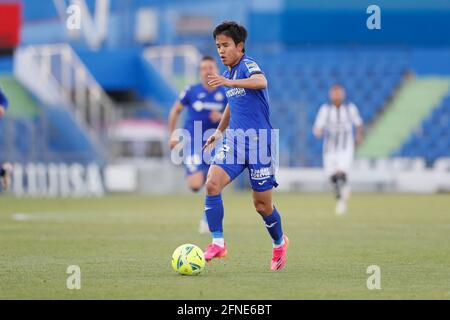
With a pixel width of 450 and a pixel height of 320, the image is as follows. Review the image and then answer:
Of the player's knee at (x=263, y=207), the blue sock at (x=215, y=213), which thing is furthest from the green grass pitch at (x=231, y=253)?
the player's knee at (x=263, y=207)

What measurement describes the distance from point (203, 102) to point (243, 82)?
21.7 feet

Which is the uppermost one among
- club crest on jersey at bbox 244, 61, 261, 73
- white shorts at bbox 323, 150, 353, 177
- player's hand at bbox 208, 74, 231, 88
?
white shorts at bbox 323, 150, 353, 177

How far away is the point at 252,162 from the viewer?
33.8 ft

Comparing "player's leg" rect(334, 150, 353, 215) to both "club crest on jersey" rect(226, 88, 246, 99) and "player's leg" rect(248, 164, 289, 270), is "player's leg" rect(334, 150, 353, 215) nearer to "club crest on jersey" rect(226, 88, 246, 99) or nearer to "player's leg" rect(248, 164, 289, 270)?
"player's leg" rect(248, 164, 289, 270)

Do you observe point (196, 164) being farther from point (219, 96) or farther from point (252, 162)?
point (252, 162)

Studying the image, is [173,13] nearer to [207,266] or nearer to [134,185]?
[134,185]

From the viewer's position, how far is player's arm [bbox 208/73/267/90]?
9.59 metres

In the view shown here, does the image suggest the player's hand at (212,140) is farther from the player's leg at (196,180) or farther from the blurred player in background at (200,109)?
the player's leg at (196,180)

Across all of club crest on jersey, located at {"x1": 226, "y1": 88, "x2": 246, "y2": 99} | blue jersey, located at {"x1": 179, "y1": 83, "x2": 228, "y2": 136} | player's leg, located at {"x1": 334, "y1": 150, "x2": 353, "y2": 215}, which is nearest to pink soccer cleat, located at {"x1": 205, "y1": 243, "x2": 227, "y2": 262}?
club crest on jersey, located at {"x1": 226, "y1": 88, "x2": 246, "y2": 99}

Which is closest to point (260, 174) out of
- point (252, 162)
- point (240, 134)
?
point (252, 162)

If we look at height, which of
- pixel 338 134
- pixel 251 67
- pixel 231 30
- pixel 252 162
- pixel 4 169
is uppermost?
pixel 338 134

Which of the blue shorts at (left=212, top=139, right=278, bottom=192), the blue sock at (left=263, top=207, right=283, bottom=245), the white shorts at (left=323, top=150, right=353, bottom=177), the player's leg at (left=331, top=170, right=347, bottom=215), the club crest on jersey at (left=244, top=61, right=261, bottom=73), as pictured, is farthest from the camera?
the white shorts at (left=323, top=150, right=353, bottom=177)

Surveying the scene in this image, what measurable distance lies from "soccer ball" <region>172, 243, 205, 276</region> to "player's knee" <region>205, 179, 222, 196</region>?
72 centimetres

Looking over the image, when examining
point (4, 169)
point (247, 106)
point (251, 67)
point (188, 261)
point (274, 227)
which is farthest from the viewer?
point (4, 169)
